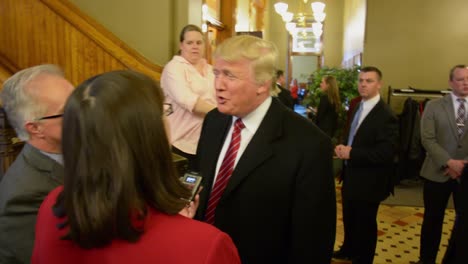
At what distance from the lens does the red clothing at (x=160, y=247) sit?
0.79 metres

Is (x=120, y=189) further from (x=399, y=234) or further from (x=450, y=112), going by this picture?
(x=399, y=234)

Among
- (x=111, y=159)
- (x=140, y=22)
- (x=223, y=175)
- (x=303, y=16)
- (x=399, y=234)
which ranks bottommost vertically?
(x=399, y=234)

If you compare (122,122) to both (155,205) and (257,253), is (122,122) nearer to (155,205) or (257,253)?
(155,205)

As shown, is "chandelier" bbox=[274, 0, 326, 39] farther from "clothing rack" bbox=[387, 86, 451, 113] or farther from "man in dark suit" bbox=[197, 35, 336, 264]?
"man in dark suit" bbox=[197, 35, 336, 264]

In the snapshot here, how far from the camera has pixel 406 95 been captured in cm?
665

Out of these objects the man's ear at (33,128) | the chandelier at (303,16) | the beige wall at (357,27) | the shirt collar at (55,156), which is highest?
the chandelier at (303,16)

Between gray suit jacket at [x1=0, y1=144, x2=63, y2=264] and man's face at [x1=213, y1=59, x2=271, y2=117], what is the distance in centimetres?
71

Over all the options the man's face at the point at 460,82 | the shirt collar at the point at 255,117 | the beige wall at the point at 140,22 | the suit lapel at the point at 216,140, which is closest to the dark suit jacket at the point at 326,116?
the man's face at the point at 460,82

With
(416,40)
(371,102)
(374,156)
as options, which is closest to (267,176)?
(374,156)

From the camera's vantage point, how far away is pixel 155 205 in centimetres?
85

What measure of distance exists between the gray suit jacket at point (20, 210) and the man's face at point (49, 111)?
0.16 meters

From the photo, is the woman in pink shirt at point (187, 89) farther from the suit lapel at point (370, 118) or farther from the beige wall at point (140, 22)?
the beige wall at point (140, 22)

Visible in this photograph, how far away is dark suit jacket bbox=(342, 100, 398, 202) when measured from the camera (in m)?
2.98

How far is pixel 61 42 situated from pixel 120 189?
358cm
